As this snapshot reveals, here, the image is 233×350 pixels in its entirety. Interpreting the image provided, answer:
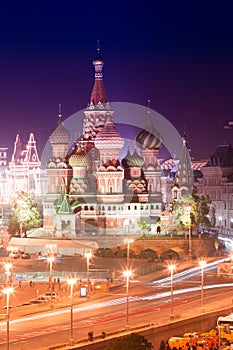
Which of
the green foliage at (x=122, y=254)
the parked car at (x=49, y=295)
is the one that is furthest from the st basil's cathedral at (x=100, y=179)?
the parked car at (x=49, y=295)

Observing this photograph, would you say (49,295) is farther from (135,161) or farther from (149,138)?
(149,138)

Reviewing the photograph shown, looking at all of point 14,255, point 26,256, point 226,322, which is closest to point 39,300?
point 226,322

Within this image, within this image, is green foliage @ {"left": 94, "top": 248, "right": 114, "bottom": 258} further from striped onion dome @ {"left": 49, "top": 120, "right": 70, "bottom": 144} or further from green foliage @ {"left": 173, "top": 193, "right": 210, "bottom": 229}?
striped onion dome @ {"left": 49, "top": 120, "right": 70, "bottom": 144}

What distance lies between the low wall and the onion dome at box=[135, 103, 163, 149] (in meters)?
57.6

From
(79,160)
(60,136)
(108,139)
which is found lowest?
(79,160)

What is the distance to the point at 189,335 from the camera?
64625mm

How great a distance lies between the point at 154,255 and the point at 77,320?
37963 millimetres

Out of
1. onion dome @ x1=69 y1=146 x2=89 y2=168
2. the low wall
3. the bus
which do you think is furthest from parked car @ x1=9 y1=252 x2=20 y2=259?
the bus

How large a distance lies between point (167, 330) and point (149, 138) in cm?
6512

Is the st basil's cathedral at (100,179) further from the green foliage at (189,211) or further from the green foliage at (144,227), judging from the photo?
the green foliage at (189,211)

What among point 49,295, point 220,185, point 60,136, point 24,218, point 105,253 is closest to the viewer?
point 49,295

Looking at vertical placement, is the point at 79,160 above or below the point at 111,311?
above

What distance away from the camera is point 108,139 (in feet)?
393

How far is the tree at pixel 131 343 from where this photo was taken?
55.7 m
